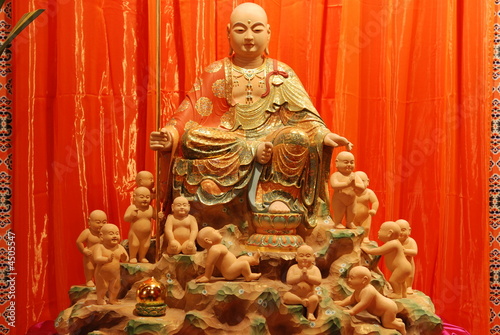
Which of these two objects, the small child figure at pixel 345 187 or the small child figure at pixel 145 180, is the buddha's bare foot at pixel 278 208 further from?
the small child figure at pixel 145 180

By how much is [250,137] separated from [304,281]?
1046mm

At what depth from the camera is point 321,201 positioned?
4.77 meters

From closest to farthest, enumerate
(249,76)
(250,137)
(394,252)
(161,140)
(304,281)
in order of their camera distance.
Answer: (304,281), (394,252), (161,140), (250,137), (249,76)

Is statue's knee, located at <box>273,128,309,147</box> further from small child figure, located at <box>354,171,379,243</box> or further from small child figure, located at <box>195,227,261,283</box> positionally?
small child figure, located at <box>195,227,261,283</box>

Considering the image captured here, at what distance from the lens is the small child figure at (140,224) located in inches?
179

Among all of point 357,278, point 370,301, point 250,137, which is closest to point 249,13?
point 250,137

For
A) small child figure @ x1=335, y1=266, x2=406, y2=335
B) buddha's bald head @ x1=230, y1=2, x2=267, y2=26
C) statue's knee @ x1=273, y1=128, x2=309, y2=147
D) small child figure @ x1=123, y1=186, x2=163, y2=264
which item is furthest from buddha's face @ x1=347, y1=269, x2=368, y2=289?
buddha's bald head @ x1=230, y1=2, x2=267, y2=26

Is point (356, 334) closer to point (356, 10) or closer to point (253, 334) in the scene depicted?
point (253, 334)

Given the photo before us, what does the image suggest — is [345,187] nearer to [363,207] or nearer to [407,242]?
[363,207]

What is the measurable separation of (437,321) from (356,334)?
48cm

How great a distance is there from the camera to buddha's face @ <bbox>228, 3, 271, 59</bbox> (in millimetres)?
4875

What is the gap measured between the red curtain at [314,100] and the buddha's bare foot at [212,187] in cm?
98

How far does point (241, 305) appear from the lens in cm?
418

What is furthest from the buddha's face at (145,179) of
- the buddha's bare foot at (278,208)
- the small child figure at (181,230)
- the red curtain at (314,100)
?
the red curtain at (314,100)
